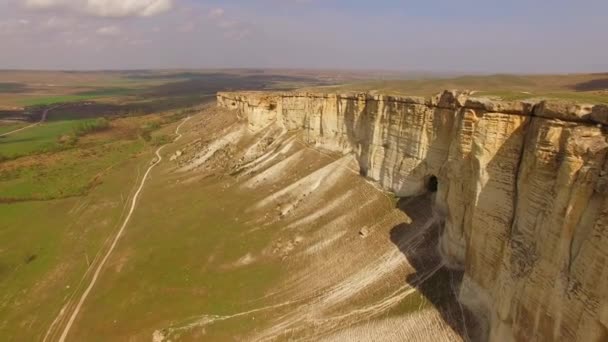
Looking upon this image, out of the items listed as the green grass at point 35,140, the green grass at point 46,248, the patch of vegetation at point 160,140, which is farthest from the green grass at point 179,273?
the green grass at point 35,140

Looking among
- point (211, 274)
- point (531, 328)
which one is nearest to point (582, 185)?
point (531, 328)

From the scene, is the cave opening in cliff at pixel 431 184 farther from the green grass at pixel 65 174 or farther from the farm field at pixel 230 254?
the green grass at pixel 65 174

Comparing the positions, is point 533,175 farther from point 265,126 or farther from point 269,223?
point 265,126

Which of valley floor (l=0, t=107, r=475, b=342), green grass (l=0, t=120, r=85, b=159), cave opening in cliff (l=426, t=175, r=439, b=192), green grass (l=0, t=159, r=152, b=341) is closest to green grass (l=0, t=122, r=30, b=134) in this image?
green grass (l=0, t=120, r=85, b=159)

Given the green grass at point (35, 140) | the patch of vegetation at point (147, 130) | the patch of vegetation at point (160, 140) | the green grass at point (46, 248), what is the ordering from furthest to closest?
the patch of vegetation at point (147, 130) < the green grass at point (35, 140) < the patch of vegetation at point (160, 140) < the green grass at point (46, 248)

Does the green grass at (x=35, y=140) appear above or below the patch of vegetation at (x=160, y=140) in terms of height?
below

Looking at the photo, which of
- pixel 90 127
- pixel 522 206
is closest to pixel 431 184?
pixel 522 206
